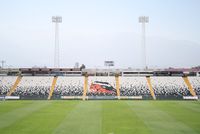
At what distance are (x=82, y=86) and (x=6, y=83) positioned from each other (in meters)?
15.2

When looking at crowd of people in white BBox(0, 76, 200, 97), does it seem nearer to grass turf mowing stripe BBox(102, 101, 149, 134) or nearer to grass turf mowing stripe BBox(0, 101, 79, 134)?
grass turf mowing stripe BBox(0, 101, 79, 134)

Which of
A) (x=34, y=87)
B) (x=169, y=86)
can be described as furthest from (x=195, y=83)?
(x=34, y=87)

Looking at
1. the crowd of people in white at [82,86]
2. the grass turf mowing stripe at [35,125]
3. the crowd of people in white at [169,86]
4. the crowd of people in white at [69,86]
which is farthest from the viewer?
the crowd of people in white at [69,86]

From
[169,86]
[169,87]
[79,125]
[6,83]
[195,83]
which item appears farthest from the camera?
[6,83]

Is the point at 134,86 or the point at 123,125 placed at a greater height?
the point at 134,86

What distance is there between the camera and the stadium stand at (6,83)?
44.3m

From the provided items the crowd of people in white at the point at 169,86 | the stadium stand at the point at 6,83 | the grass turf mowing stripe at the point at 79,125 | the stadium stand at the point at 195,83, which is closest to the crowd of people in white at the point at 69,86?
the stadium stand at the point at 6,83

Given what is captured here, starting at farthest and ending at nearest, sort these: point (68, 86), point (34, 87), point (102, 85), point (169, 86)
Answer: point (102, 85) < point (169, 86) < point (68, 86) < point (34, 87)

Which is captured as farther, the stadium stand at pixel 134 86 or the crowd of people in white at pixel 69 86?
the crowd of people in white at pixel 69 86

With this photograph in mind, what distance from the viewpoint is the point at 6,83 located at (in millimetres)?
47812

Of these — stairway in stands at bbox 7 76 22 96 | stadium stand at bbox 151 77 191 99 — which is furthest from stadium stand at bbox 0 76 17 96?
stadium stand at bbox 151 77 191 99

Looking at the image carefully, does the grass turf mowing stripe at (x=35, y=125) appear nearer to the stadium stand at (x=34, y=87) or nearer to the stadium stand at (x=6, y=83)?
the stadium stand at (x=34, y=87)

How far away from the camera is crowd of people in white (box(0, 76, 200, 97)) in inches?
1705

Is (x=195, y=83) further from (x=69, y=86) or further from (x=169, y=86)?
(x=69, y=86)
